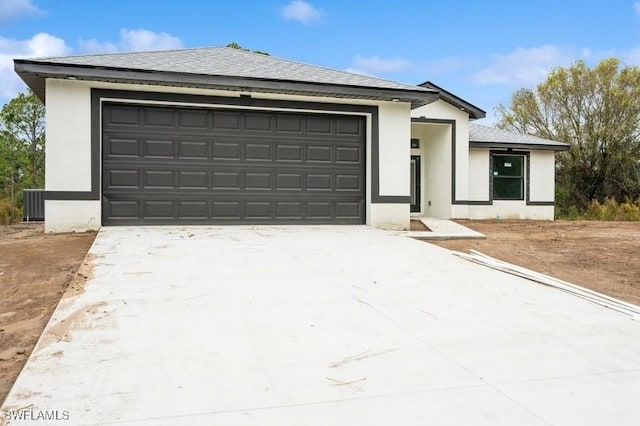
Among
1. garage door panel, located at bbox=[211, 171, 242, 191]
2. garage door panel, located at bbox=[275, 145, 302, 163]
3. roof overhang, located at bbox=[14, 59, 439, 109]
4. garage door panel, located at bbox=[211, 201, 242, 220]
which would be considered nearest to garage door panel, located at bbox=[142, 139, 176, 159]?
garage door panel, located at bbox=[211, 171, 242, 191]

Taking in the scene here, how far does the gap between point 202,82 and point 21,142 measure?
71.3ft

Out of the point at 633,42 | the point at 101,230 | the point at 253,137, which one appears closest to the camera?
the point at 101,230

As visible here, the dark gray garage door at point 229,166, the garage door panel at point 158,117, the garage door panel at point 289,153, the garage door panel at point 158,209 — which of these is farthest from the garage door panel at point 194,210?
the garage door panel at point 289,153

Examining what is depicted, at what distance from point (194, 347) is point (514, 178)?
16.2 m

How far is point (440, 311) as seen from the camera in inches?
198

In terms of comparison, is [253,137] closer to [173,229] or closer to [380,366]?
[173,229]

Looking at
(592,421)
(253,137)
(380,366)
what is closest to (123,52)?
(253,137)

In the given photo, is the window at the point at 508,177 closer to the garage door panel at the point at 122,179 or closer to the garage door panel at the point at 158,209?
the garage door panel at the point at 158,209

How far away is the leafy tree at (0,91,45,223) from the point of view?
25.9 metres

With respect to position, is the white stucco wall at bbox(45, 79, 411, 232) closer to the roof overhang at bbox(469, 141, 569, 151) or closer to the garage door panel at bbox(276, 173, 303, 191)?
the garage door panel at bbox(276, 173, 303, 191)

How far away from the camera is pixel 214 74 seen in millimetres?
10062

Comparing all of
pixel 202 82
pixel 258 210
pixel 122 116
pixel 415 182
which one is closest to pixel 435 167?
pixel 415 182

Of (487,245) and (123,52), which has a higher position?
(123,52)

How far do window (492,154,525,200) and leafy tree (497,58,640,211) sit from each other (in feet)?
29.8
